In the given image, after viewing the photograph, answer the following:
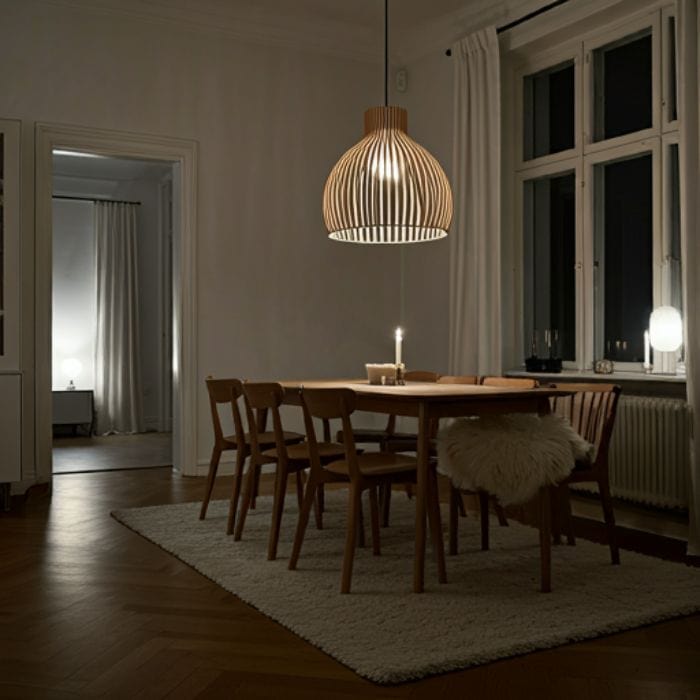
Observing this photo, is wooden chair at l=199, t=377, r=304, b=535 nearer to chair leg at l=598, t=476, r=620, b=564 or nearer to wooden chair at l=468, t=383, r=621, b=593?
wooden chair at l=468, t=383, r=621, b=593

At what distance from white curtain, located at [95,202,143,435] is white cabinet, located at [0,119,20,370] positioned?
4.09 meters

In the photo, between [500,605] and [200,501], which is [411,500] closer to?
[200,501]

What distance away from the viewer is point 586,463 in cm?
364

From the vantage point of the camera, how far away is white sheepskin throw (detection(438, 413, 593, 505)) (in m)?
3.33

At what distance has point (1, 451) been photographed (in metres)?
4.87

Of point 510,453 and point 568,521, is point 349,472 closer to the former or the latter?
point 510,453

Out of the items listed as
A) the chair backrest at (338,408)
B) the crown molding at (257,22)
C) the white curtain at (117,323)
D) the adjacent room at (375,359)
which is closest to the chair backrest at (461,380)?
the adjacent room at (375,359)

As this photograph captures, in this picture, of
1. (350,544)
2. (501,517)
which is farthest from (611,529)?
(350,544)

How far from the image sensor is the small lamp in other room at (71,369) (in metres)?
9.12

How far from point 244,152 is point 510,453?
12.1 ft

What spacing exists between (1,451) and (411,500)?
2350 mm

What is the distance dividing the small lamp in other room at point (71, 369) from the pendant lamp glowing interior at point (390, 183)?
5.67 meters

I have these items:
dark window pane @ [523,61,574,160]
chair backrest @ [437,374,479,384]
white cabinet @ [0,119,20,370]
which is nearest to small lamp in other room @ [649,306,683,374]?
chair backrest @ [437,374,479,384]

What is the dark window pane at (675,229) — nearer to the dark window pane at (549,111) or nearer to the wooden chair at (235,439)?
the dark window pane at (549,111)
